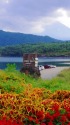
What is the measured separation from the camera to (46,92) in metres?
9.62

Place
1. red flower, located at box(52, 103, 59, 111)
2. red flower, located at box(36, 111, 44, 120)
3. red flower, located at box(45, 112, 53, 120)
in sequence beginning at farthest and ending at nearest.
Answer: red flower, located at box(52, 103, 59, 111) → red flower, located at box(36, 111, 44, 120) → red flower, located at box(45, 112, 53, 120)

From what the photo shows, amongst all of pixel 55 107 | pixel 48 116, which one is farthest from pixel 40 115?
pixel 55 107

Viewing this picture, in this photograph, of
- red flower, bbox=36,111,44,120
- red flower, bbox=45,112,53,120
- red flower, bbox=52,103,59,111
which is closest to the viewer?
red flower, bbox=45,112,53,120

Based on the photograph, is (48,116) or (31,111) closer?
(48,116)

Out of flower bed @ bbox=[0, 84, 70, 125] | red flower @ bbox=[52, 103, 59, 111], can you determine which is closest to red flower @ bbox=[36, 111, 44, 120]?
flower bed @ bbox=[0, 84, 70, 125]

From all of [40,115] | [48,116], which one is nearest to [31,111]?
[40,115]

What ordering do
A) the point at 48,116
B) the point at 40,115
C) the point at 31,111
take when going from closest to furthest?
the point at 48,116 < the point at 40,115 < the point at 31,111

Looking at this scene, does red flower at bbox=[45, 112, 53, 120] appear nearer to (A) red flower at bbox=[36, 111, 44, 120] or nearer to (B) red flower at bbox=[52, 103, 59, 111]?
(A) red flower at bbox=[36, 111, 44, 120]

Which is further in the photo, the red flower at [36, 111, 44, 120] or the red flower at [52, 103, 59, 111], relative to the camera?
the red flower at [52, 103, 59, 111]

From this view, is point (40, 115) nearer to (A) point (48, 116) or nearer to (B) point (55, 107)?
(A) point (48, 116)

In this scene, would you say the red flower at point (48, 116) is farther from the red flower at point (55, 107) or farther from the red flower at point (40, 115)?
the red flower at point (55, 107)

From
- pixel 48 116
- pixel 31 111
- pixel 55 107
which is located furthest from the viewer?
pixel 55 107

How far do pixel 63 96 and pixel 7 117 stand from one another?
2262 millimetres

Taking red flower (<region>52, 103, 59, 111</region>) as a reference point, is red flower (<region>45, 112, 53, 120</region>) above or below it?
below
